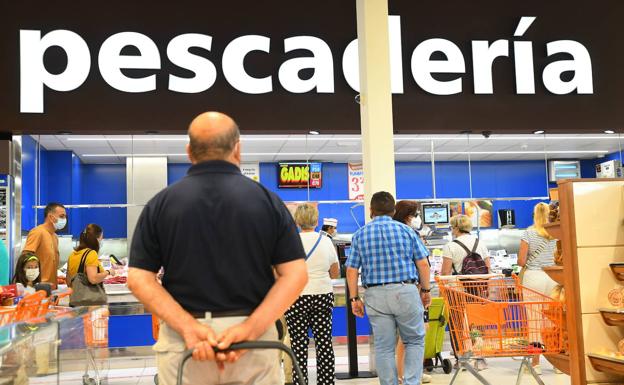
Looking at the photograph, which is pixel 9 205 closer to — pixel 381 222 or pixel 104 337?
pixel 104 337

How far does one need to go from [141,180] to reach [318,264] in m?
3.55

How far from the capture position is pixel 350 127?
7.71 m

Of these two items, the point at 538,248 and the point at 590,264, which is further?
the point at 538,248

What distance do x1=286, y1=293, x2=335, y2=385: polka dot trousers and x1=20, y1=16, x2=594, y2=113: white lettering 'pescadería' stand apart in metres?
2.87

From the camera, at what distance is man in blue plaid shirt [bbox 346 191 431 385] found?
490 cm

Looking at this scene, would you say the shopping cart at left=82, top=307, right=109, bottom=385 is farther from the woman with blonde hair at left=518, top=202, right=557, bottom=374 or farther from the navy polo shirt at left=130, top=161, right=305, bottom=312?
the woman with blonde hair at left=518, top=202, right=557, bottom=374

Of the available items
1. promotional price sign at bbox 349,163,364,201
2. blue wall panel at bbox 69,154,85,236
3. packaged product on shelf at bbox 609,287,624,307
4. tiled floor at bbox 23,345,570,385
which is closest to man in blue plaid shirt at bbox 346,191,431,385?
packaged product on shelf at bbox 609,287,624,307

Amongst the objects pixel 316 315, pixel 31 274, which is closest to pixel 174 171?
pixel 31 274

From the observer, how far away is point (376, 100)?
650 centimetres

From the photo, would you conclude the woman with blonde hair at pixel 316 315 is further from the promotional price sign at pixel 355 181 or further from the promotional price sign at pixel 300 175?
the promotional price sign at pixel 355 181

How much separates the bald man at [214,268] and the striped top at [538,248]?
16.7ft

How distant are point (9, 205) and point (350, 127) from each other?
379 cm

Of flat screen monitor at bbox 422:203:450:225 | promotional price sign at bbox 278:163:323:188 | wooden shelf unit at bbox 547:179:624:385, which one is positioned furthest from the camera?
flat screen monitor at bbox 422:203:450:225

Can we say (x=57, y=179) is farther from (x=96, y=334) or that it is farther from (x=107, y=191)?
(x=96, y=334)
